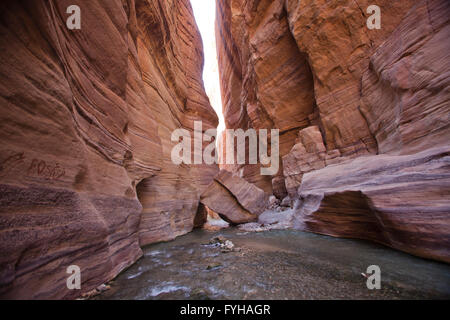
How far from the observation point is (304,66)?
34.8 ft

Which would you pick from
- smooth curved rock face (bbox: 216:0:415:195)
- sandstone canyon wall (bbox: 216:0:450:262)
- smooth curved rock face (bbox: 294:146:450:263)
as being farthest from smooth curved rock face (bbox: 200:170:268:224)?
smooth curved rock face (bbox: 216:0:415:195)

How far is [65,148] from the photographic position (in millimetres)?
2441

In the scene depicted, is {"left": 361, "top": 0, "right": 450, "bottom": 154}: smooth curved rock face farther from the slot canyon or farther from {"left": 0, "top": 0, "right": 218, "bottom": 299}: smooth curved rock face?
{"left": 0, "top": 0, "right": 218, "bottom": 299}: smooth curved rock face

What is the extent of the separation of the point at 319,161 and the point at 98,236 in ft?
31.0

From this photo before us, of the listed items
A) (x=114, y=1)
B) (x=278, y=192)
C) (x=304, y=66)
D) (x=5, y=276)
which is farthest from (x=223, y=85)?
(x=5, y=276)

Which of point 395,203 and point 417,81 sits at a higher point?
point 417,81

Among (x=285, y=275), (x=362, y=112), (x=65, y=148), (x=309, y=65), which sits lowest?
(x=285, y=275)

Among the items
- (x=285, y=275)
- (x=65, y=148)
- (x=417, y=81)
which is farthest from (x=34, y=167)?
(x=417, y=81)

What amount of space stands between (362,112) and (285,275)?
7924 mm

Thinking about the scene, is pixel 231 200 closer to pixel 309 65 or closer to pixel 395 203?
pixel 395 203

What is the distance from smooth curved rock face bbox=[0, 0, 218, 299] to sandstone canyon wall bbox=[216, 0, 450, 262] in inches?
220

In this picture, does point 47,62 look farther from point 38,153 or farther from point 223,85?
point 223,85

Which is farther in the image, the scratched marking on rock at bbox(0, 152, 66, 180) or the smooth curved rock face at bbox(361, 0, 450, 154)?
the smooth curved rock face at bbox(361, 0, 450, 154)

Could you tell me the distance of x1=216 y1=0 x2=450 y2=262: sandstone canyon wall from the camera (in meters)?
3.46
